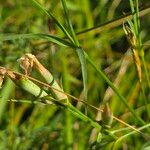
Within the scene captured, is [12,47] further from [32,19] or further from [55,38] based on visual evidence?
[55,38]

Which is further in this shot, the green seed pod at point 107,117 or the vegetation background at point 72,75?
the vegetation background at point 72,75

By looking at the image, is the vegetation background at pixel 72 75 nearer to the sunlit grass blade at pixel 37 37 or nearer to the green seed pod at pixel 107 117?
the green seed pod at pixel 107 117

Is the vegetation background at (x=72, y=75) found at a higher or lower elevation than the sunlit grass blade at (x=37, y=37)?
lower

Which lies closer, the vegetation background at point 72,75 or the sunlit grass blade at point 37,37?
the sunlit grass blade at point 37,37

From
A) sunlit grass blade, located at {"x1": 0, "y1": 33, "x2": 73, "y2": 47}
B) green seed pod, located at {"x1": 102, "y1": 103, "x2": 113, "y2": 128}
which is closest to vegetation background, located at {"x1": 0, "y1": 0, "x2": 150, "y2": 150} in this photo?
green seed pod, located at {"x1": 102, "y1": 103, "x2": 113, "y2": 128}

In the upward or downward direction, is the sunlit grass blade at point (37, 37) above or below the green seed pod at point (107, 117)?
above

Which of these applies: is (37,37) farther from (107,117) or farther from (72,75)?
(72,75)

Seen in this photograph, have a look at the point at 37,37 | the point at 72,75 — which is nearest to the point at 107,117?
the point at 37,37

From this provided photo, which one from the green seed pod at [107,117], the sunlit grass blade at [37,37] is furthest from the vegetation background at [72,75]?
the sunlit grass blade at [37,37]

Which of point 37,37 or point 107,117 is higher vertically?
point 37,37

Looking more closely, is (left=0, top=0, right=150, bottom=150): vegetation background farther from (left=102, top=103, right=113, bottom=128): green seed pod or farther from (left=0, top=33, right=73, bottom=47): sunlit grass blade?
(left=0, top=33, right=73, bottom=47): sunlit grass blade
